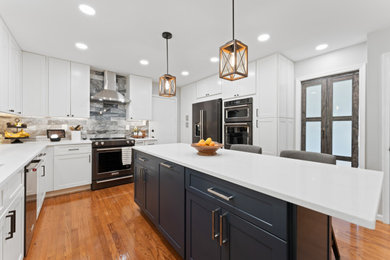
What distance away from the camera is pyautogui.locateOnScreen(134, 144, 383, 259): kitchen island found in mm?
664

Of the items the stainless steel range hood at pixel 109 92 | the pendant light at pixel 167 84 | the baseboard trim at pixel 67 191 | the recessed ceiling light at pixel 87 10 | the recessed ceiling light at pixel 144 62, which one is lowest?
the baseboard trim at pixel 67 191

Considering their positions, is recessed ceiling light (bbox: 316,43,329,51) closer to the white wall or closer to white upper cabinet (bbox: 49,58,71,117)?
the white wall

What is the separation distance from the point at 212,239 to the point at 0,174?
1.40m

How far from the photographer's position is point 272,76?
286cm

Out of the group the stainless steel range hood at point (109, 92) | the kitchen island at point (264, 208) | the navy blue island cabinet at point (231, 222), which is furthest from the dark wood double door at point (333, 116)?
the stainless steel range hood at point (109, 92)

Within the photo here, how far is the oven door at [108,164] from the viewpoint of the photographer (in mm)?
3102

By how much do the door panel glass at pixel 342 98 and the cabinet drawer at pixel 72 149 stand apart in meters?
4.43


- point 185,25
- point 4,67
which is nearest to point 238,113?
point 185,25

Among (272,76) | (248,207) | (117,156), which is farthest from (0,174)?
(272,76)

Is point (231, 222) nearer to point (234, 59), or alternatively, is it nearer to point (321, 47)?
point (234, 59)

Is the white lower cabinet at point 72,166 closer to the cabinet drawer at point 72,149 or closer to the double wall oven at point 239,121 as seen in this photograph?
the cabinet drawer at point 72,149

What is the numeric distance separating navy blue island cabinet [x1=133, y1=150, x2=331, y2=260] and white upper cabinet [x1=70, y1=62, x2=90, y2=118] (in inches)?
106

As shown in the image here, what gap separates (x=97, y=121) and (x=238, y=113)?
3.17 m

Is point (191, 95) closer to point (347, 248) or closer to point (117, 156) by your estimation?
point (117, 156)
